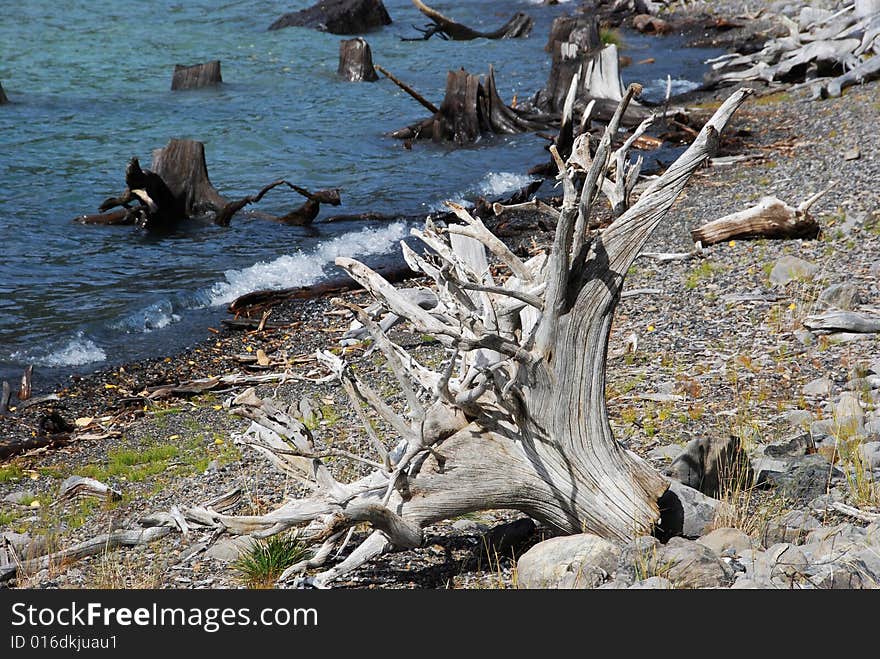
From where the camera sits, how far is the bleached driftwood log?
16.6 ft

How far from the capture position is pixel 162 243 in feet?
51.8

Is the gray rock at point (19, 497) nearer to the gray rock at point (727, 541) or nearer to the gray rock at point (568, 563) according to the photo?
the gray rock at point (568, 563)

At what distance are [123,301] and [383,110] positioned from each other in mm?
13301

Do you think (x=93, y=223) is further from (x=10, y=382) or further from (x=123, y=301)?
(x=10, y=382)

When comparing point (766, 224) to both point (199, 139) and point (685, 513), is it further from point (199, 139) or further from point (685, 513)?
point (199, 139)

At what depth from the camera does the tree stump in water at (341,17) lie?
3544 cm

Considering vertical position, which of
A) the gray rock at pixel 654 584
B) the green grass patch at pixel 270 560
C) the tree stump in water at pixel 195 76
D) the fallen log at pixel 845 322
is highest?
the tree stump in water at pixel 195 76

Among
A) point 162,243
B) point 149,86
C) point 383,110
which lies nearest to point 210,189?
point 162,243

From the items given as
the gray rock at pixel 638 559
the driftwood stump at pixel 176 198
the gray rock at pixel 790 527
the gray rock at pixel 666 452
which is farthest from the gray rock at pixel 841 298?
the driftwood stump at pixel 176 198

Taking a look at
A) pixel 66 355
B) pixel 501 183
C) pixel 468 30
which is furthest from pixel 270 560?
pixel 468 30

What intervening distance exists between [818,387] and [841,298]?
1.75m

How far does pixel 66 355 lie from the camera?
11.5 metres

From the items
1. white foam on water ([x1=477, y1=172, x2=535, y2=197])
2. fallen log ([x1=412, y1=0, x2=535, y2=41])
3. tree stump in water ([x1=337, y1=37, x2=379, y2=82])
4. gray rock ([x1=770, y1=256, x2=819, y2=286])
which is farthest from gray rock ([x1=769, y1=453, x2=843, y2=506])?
fallen log ([x1=412, y1=0, x2=535, y2=41])

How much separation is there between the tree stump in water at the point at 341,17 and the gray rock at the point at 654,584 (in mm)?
33203
